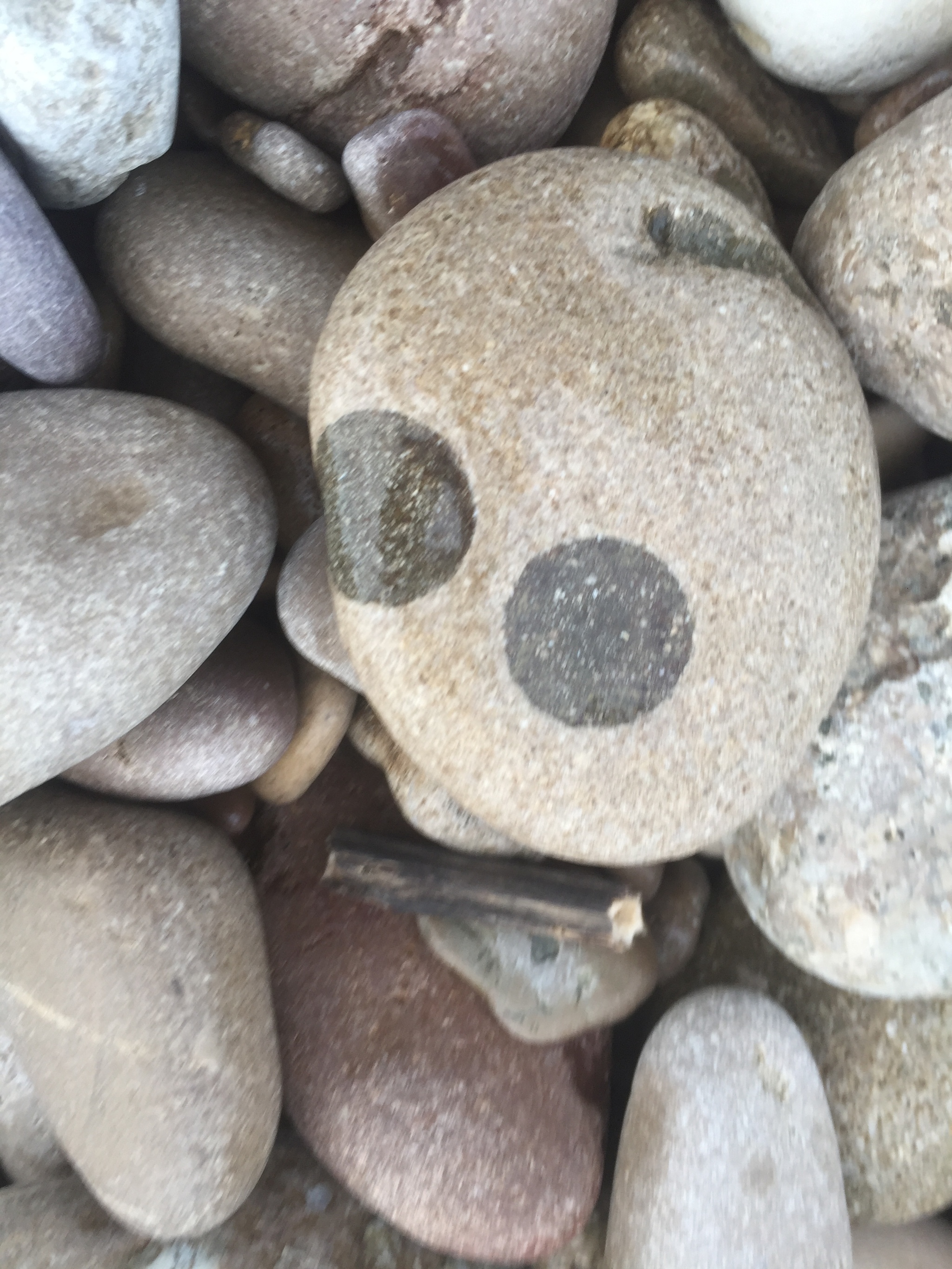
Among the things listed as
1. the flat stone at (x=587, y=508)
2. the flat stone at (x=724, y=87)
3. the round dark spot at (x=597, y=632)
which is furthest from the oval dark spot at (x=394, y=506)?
the flat stone at (x=724, y=87)

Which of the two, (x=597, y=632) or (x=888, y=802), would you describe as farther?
(x=888, y=802)

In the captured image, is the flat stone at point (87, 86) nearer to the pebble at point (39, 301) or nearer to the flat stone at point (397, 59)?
the pebble at point (39, 301)

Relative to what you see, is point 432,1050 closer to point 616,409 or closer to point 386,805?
point 386,805

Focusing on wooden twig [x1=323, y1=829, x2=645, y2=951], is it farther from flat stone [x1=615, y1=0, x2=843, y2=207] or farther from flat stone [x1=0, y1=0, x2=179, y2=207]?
A: flat stone [x1=615, y1=0, x2=843, y2=207]

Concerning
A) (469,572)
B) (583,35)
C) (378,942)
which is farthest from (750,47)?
(378,942)

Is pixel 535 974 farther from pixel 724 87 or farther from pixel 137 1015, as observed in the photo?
pixel 724 87

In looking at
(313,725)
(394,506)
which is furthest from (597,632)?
(313,725)

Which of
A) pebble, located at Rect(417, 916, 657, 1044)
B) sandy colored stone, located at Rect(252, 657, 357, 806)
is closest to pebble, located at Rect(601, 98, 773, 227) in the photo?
sandy colored stone, located at Rect(252, 657, 357, 806)
